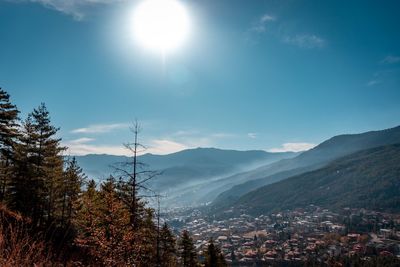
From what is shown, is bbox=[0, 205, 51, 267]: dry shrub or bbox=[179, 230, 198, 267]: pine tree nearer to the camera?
bbox=[0, 205, 51, 267]: dry shrub

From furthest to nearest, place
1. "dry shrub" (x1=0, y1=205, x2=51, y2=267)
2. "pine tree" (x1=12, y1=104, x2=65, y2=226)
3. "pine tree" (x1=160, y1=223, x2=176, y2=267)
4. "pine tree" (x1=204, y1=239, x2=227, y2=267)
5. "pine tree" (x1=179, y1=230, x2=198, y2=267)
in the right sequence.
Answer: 1. "pine tree" (x1=179, y1=230, x2=198, y2=267)
2. "pine tree" (x1=204, y1=239, x2=227, y2=267)
3. "pine tree" (x1=160, y1=223, x2=176, y2=267)
4. "pine tree" (x1=12, y1=104, x2=65, y2=226)
5. "dry shrub" (x1=0, y1=205, x2=51, y2=267)

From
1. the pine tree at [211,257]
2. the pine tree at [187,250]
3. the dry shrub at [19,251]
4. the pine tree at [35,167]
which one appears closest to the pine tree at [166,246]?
the pine tree at [187,250]

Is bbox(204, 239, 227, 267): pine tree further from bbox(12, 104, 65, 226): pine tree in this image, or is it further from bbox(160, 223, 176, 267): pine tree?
bbox(12, 104, 65, 226): pine tree

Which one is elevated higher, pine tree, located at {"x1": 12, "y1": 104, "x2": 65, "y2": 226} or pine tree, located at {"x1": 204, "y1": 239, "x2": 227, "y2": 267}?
pine tree, located at {"x1": 12, "y1": 104, "x2": 65, "y2": 226}

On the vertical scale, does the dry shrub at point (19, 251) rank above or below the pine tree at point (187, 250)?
above

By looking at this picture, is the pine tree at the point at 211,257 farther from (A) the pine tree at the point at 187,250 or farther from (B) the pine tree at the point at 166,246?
(B) the pine tree at the point at 166,246

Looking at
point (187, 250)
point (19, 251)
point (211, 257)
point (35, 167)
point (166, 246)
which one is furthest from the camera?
point (187, 250)

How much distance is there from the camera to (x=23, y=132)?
3284 cm

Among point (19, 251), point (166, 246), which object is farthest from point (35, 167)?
point (19, 251)

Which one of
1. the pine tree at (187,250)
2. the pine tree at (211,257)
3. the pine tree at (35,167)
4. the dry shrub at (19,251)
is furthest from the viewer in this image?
the pine tree at (187,250)

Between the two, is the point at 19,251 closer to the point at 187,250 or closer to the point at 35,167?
the point at 35,167

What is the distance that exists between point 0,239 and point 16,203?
104 feet

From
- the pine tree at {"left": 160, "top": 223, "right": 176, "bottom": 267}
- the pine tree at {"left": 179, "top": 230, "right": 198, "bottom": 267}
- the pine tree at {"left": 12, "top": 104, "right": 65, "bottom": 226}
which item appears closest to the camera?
the pine tree at {"left": 12, "top": 104, "right": 65, "bottom": 226}

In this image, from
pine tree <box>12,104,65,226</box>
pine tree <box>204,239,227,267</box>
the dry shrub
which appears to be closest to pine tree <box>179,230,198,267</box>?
pine tree <box>204,239,227,267</box>
